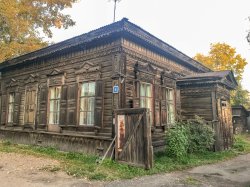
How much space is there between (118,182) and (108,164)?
1.52 meters

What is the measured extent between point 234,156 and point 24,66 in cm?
1212

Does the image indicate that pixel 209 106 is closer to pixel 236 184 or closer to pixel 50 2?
pixel 236 184

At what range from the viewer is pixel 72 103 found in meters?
9.70

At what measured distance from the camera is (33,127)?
38.0 ft

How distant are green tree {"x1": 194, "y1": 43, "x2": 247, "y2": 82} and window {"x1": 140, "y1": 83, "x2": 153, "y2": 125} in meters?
20.9

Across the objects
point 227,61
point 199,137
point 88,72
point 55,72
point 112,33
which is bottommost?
point 199,137

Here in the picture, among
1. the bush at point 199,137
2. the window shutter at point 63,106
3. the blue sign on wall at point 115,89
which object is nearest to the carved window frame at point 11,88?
the window shutter at point 63,106

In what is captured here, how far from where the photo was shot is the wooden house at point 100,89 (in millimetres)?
8508

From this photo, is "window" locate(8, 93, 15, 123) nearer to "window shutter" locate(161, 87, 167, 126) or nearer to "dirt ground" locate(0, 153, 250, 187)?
"dirt ground" locate(0, 153, 250, 187)

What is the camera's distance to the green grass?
6.30 metres

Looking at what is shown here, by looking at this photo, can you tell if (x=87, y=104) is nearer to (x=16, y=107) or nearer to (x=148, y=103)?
(x=148, y=103)

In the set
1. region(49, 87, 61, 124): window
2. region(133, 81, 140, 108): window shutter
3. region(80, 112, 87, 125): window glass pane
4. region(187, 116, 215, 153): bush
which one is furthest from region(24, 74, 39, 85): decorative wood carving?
region(187, 116, 215, 153): bush

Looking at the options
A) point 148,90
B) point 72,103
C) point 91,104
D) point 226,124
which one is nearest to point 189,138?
point 148,90

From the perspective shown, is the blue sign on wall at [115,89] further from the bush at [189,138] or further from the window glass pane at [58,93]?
the window glass pane at [58,93]
